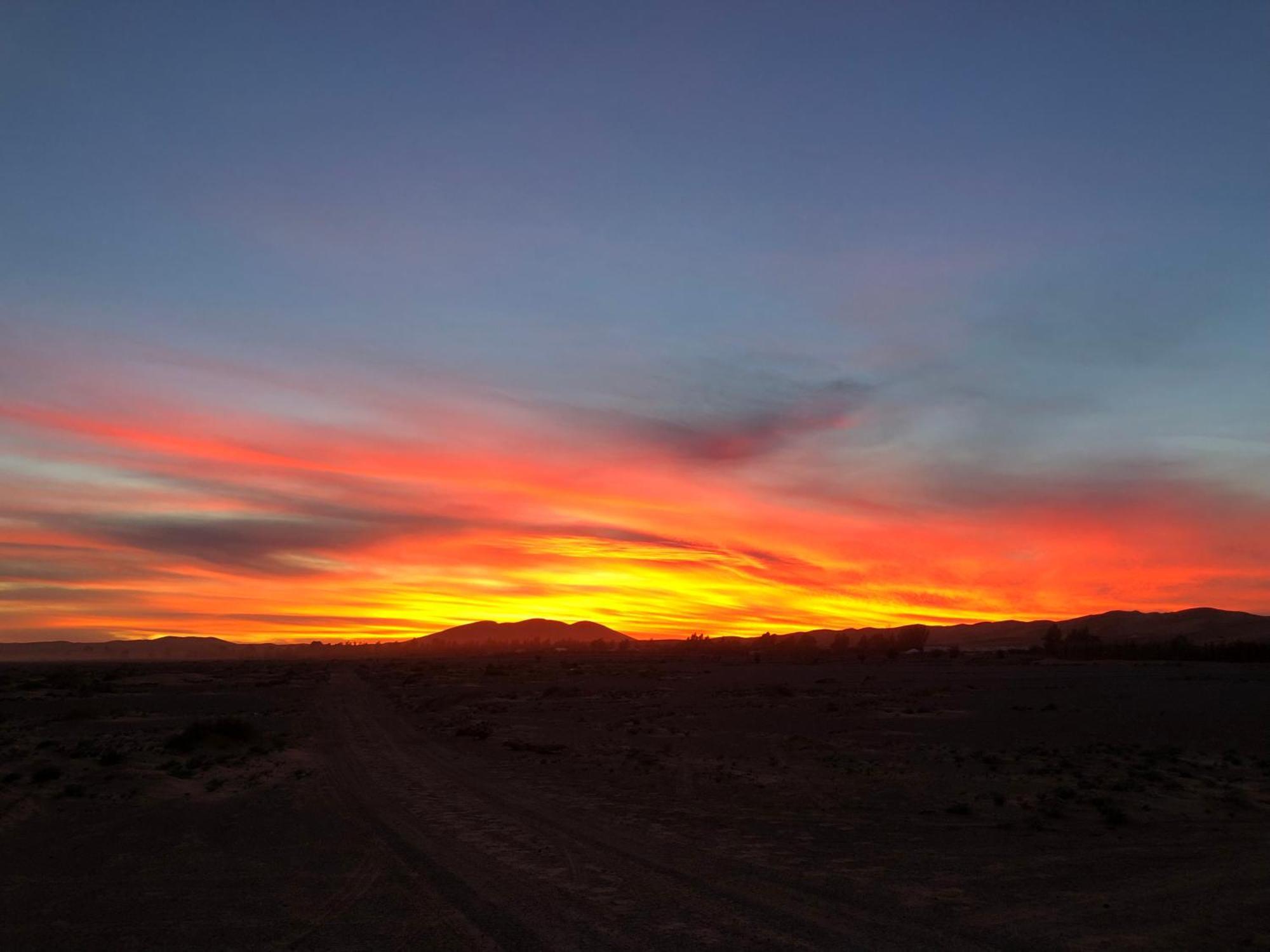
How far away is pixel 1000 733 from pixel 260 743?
25.6m

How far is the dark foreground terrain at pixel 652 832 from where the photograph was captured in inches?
410

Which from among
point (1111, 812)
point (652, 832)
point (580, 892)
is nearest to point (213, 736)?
point (652, 832)

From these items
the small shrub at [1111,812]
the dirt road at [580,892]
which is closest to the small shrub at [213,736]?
the dirt road at [580,892]

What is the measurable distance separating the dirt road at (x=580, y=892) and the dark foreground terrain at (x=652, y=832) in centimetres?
6

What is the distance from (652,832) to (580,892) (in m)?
4.60

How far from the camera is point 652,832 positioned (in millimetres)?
15938

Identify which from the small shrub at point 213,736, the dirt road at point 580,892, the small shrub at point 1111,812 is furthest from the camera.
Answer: the small shrub at point 213,736

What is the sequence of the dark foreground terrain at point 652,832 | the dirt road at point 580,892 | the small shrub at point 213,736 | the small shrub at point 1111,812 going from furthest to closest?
the small shrub at point 213,736, the small shrub at point 1111,812, the dark foreground terrain at point 652,832, the dirt road at point 580,892

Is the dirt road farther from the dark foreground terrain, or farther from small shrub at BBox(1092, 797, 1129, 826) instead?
small shrub at BBox(1092, 797, 1129, 826)

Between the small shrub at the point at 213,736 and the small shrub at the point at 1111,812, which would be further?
the small shrub at the point at 213,736

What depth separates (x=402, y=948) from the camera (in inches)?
375

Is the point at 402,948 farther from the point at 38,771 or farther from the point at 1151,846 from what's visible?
the point at 38,771

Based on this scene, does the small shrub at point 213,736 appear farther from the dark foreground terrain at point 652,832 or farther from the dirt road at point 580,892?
the dirt road at point 580,892

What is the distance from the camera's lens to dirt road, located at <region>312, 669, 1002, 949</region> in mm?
9703
